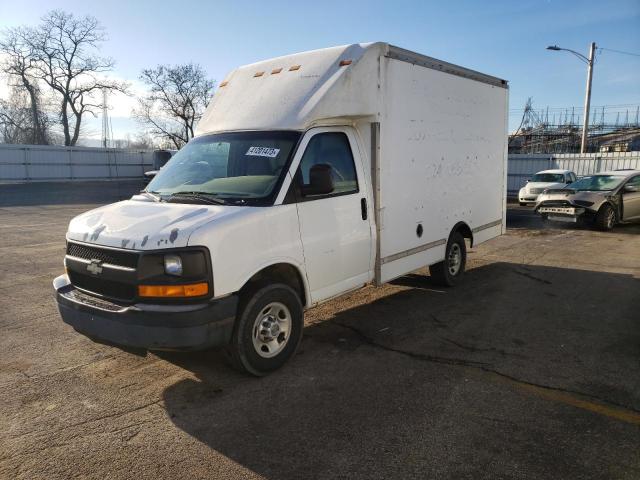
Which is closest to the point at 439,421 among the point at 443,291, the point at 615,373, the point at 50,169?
the point at 615,373

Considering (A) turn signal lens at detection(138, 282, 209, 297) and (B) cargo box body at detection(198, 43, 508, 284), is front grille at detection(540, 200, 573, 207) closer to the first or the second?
(B) cargo box body at detection(198, 43, 508, 284)

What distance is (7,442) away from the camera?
3426 millimetres

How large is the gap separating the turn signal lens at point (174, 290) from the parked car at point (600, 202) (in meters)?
12.9

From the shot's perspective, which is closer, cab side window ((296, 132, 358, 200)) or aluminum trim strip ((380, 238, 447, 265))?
cab side window ((296, 132, 358, 200))

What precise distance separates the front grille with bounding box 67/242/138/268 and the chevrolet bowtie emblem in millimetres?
28

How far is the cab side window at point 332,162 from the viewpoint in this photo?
4.66 metres

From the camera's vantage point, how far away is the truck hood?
12.4 ft

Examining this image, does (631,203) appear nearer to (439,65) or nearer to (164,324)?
(439,65)

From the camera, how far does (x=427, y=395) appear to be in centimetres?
404

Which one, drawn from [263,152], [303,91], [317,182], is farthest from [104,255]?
[303,91]

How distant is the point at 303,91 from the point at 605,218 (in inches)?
459

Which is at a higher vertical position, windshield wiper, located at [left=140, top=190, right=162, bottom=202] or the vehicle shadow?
windshield wiper, located at [left=140, top=190, right=162, bottom=202]

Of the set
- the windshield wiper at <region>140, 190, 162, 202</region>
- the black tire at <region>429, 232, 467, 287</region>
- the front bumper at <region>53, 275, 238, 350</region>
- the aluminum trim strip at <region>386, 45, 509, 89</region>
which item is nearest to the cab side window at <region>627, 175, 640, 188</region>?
the aluminum trim strip at <region>386, 45, 509, 89</region>

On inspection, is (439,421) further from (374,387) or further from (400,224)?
(400,224)
